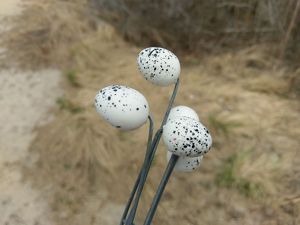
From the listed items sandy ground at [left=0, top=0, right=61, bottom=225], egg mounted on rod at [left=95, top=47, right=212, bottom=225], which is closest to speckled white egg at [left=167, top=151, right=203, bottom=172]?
egg mounted on rod at [left=95, top=47, right=212, bottom=225]

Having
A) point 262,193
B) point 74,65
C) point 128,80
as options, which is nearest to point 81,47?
point 74,65

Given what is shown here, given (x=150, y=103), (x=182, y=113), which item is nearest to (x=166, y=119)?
(x=182, y=113)

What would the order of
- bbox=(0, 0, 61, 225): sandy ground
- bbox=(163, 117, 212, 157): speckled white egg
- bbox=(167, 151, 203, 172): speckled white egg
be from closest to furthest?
1. bbox=(163, 117, 212, 157): speckled white egg
2. bbox=(167, 151, 203, 172): speckled white egg
3. bbox=(0, 0, 61, 225): sandy ground

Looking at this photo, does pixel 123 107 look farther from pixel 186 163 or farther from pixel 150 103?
pixel 150 103

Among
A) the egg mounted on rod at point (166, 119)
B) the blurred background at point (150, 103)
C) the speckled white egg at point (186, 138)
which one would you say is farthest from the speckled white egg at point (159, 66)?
the blurred background at point (150, 103)

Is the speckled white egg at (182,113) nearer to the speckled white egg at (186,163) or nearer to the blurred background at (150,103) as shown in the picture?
the speckled white egg at (186,163)

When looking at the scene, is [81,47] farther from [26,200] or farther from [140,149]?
[26,200]

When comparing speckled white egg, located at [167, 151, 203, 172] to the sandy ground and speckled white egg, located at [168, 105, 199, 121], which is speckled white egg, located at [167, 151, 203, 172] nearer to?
speckled white egg, located at [168, 105, 199, 121]
